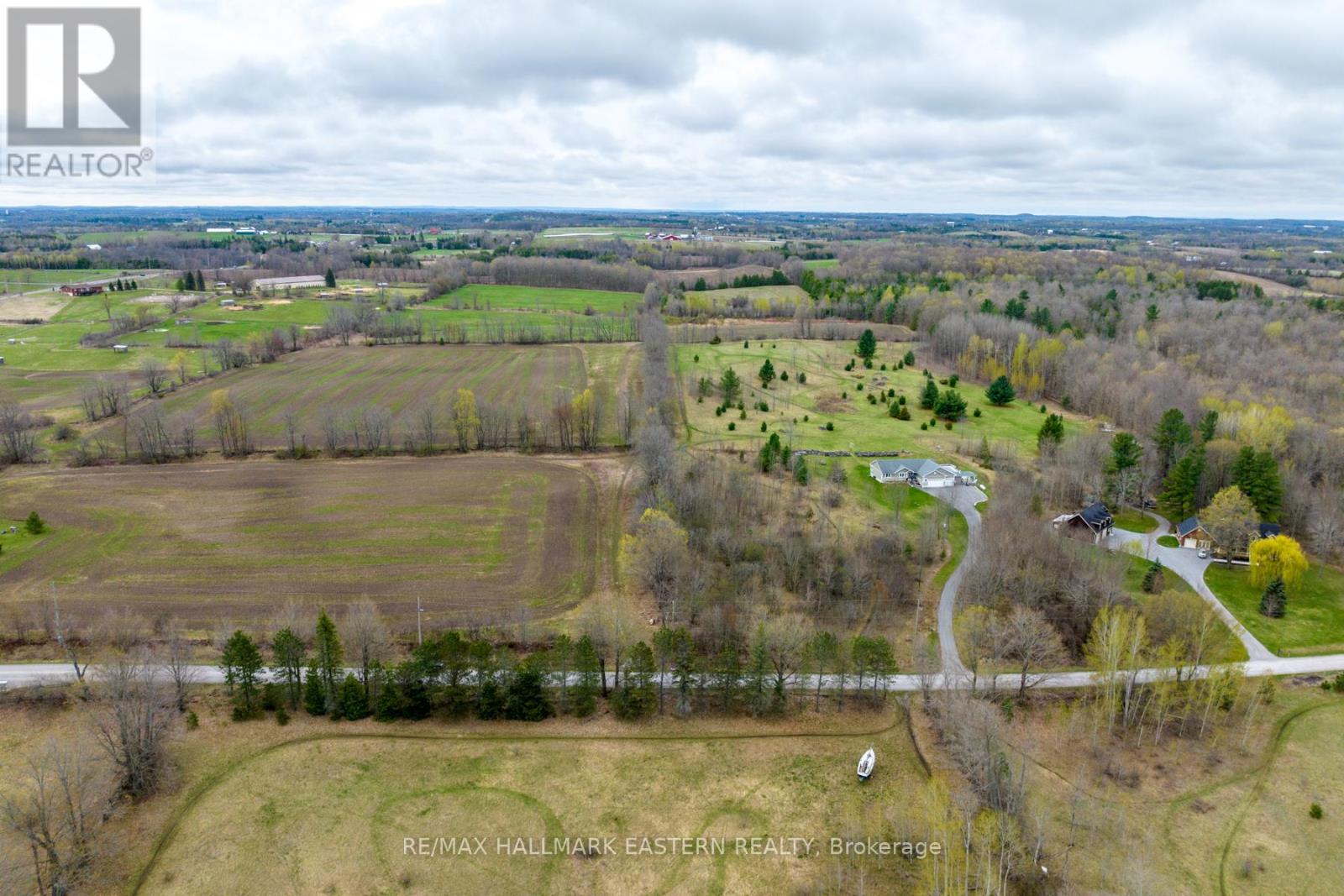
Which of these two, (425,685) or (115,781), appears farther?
(425,685)

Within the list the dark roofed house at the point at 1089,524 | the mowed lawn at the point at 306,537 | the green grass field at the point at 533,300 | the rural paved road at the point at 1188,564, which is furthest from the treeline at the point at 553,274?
the rural paved road at the point at 1188,564

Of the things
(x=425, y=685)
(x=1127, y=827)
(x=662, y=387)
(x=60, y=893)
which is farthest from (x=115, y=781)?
(x=662, y=387)

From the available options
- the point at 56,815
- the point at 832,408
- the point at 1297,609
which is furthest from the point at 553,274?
the point at 56,815

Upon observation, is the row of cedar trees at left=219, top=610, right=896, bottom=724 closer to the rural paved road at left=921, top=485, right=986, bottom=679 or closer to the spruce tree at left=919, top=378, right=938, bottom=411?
the rural paved road at left=921, top=485, right=986, bottom=679

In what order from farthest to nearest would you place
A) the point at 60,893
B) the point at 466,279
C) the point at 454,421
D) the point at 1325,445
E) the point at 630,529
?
the point at 466,279 → the point at 454,421 → the point at 1325,445 → the point at 630,529 → the point at 60,893

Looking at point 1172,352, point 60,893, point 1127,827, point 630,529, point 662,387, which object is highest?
point 1172,352

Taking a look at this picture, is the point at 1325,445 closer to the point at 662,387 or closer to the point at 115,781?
the point at 662,387

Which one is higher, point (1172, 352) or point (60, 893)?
point (1172, 352)

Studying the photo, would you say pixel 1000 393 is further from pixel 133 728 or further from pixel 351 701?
pixel 133 728
